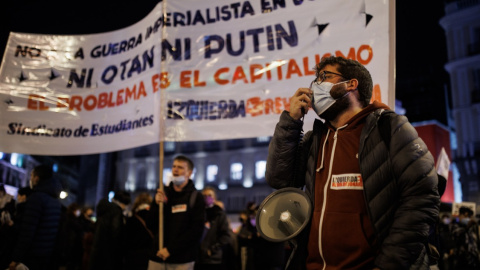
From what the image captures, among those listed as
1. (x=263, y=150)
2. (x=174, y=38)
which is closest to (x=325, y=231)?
(x=174, y=38)

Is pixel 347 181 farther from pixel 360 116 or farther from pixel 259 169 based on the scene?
pixel 259 169

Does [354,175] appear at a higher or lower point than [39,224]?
higher

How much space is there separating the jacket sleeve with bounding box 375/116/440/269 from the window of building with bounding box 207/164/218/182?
53349 millimetres

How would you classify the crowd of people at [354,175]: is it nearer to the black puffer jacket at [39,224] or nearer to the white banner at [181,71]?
the white banner at [181,71]

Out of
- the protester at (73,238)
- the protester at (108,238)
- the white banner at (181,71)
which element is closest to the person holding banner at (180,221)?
the white banner at (181,71)

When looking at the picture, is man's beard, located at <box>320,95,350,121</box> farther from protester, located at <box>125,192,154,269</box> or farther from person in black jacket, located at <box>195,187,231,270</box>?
person in black jacket, located at <box>195,187,231,270</box>

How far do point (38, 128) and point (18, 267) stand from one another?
1.88 m

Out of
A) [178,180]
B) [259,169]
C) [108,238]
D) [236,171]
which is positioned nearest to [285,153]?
[178,180]

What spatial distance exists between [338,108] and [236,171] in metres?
52.0

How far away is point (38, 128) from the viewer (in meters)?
6.12

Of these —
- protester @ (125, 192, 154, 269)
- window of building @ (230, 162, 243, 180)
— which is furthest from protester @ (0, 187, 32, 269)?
window of building @ (230, 162, 243, 180)

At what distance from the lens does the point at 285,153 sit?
2.93m

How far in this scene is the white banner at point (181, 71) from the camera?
4.72 metres

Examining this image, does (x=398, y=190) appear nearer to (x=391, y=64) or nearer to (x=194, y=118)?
(x=391, y=64)
